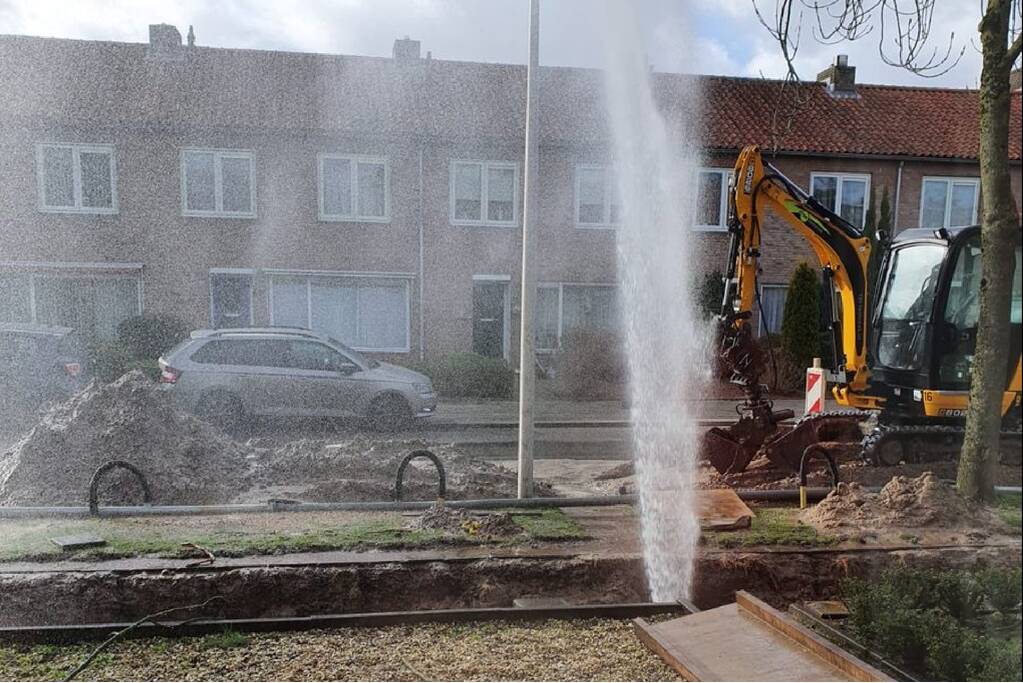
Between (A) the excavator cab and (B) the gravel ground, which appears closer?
(B) the gravel ground

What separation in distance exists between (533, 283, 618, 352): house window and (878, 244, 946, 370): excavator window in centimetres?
162

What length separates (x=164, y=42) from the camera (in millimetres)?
4160

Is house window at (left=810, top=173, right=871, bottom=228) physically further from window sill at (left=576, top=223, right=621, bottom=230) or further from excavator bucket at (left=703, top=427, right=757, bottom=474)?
excavator bucket at (left=703, top=427, right=757, bottom=474)

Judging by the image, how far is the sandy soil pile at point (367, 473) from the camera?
15.4 ft

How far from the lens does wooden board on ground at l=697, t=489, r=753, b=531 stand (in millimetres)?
4359

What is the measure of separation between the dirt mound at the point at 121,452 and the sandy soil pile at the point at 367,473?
24 centimetres

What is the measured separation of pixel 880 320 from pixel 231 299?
12.7 feet

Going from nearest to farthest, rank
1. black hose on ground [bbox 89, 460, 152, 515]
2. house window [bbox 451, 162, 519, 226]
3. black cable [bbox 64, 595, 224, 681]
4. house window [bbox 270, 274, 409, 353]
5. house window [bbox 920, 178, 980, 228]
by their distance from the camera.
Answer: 1. black cable [bbox 64, 595, 224, 681]
2. black hose on ground [bbox 89, 460, 152, 515]
3. house window [bbox 920, 178, 980, 228]
4. house window [bbox 270, 274, 409, 353]
5. house window [bbox 451, 162, 519, 226]

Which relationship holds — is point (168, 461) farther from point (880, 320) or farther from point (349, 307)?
point (880, 320)

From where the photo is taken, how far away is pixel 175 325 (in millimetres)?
4410

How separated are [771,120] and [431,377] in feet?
8.28

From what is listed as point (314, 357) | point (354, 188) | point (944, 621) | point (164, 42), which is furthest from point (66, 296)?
point (944, 621)

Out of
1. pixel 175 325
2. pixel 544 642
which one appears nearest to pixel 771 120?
pixel 544 642

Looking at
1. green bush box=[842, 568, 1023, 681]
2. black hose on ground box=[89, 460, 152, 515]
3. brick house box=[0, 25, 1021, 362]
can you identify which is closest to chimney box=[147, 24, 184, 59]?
brick house box=[0, 25, 1021, 362]
